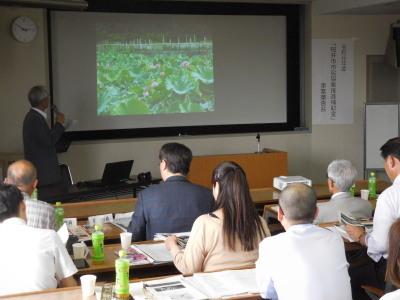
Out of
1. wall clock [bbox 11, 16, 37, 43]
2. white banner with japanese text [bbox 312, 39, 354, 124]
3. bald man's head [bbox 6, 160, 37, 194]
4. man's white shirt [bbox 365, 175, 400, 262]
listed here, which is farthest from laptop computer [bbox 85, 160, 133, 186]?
man's white shirt [bbox 365, 175, 400, 262]

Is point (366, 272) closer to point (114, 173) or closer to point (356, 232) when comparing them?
point (356, 232)

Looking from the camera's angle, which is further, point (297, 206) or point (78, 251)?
point (78, 251)

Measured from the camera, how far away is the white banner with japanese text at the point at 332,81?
8.58 metres

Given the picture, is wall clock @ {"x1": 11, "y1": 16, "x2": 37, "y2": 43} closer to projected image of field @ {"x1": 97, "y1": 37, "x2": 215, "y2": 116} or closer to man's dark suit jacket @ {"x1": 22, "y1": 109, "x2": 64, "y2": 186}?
projected image of field @ {"x1": 97, "y1": 37, "x2": 215, "y2": 116}

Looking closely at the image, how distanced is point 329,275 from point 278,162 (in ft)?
17.5

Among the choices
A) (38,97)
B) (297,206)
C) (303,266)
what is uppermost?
(38,97)

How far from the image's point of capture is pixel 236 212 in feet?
9.89

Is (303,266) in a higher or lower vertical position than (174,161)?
lower

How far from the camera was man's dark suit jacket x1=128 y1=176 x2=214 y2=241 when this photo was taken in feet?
11.8

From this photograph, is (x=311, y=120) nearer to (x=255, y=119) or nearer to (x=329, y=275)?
(x=255, y=119)

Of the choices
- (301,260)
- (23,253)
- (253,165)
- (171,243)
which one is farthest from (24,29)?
(301,260)

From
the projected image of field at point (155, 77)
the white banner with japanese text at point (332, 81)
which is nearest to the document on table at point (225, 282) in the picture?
the projected image of field at point (155, 77)

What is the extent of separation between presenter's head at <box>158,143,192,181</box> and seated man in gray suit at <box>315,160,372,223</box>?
1005 mm

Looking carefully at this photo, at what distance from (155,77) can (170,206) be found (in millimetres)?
4588
